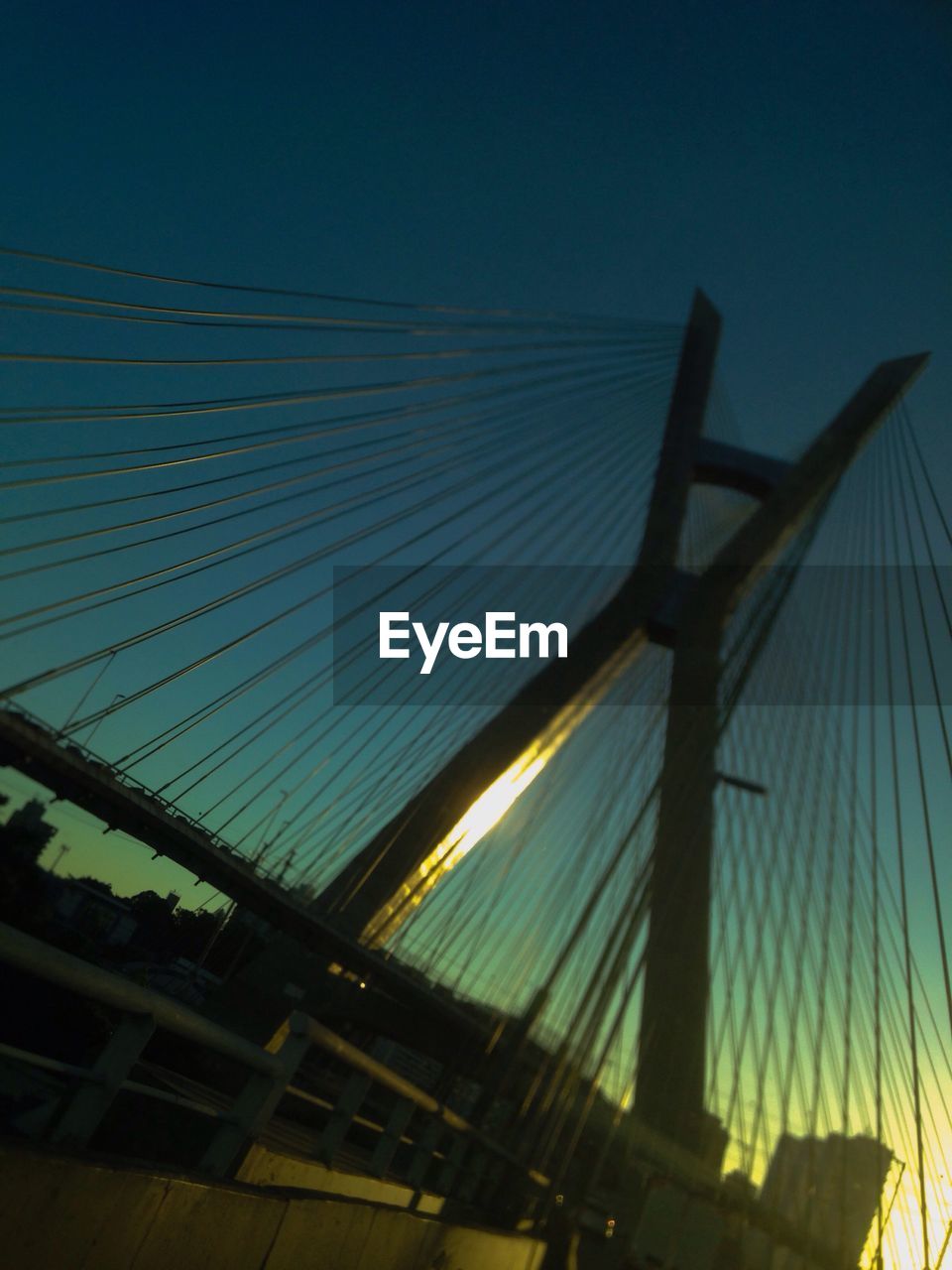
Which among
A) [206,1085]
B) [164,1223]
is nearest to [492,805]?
[206,1085]

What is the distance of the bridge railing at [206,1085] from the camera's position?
1370 mm

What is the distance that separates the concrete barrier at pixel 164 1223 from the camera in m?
1.27

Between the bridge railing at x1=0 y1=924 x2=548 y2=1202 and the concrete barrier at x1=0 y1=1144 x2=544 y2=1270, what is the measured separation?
0.12 metres

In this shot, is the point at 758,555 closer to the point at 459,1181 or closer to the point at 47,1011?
the point at 459,1181

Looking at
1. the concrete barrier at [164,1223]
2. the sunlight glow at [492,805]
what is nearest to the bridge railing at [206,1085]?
the concrete barrier at [164,1223]

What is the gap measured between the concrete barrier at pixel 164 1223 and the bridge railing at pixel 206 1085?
12 cm

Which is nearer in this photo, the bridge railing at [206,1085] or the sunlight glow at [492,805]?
the bridge railing at [206,1085]

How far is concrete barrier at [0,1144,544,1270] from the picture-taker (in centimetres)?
127

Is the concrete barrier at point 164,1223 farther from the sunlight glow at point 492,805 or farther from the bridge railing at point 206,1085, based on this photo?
the sunlight glow at point 492,805

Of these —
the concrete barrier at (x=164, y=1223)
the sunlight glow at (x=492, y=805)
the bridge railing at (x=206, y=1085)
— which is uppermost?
the sunlight glow at (x=492, y=805)

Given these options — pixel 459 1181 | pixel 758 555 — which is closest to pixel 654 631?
pixel 758 555

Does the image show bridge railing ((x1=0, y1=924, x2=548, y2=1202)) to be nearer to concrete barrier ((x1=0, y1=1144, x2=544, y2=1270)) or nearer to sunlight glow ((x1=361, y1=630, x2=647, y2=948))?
concrete barrier ((x1=0, y1=1144, x2=544, y2=1270))

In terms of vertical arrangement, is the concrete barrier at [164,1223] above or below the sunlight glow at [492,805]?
below

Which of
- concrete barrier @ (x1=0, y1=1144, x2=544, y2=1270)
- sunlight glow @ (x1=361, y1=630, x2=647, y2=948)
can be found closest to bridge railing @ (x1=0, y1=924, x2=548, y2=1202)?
concrete barrier @ (x1=0, y1=1144, x2=544, y2=1270)
